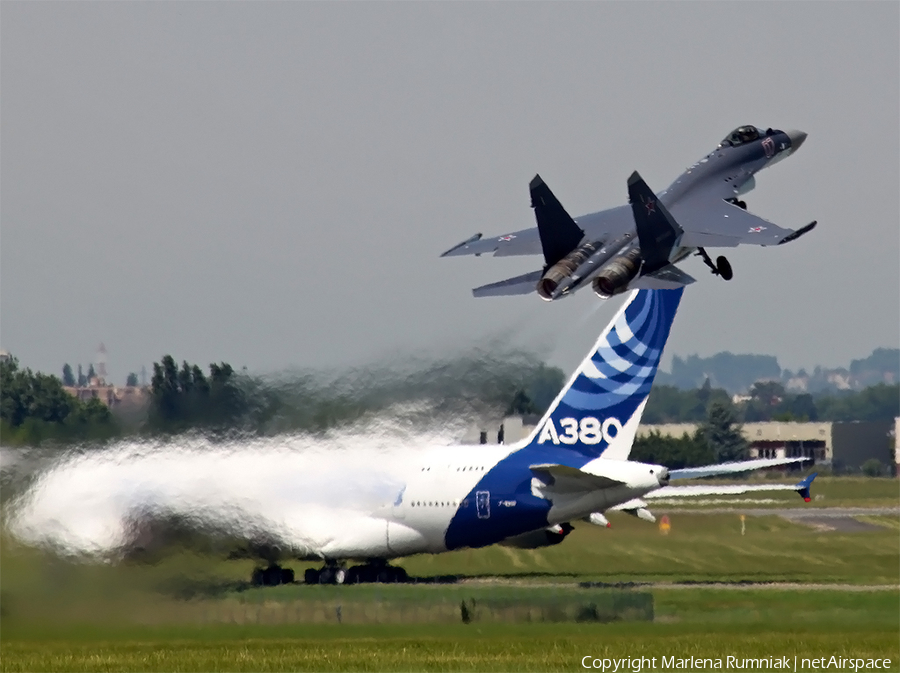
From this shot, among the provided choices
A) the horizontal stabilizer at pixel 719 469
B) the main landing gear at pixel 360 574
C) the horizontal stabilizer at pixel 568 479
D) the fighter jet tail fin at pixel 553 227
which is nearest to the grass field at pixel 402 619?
the main landing gear at pixel 360 574

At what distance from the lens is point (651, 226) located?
98.3 ft

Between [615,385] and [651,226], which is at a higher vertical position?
[651,226]

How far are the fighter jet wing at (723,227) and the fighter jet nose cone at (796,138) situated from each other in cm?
340

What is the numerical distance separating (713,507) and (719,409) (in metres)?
38.9

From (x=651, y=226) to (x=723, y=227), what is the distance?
2.07 m

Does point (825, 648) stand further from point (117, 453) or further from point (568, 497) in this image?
point (117, 453)

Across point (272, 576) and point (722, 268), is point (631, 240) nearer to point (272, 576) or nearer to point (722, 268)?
point (722, 268)

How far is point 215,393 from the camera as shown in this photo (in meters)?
36.0

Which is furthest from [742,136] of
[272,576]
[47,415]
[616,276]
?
[47,415]

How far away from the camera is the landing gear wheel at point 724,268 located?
28.6 meters

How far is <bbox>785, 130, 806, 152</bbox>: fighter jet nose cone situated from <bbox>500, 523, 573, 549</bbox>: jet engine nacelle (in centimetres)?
1229

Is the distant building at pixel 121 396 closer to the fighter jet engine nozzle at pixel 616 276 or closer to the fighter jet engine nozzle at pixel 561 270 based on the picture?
the fighter jet engine nozzle at pixel 561 270

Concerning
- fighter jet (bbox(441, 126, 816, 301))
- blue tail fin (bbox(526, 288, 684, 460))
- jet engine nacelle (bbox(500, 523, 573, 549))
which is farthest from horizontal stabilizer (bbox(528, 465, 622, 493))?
fighter jet (bbox(441, 126, 816, 301))

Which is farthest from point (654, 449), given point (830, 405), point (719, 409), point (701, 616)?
point (830, 405)
